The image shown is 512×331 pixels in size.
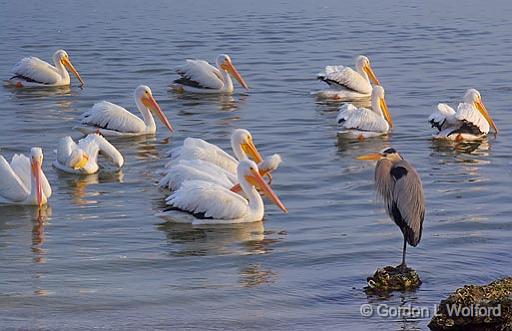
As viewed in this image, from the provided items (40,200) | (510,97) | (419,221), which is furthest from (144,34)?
(419,221)

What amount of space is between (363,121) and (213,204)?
13.3 feet

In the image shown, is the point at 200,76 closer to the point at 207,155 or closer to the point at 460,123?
the point at 460,123

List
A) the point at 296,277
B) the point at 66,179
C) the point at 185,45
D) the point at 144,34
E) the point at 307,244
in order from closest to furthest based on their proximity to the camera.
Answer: the point at 296,277
the point at 307,244
the point at 66,179
the point at 185,45
the point at 144,34

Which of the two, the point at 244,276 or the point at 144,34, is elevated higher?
the point at 144,34

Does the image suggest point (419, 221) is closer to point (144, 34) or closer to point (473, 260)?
point (473, 260)

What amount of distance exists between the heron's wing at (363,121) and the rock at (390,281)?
5.90m

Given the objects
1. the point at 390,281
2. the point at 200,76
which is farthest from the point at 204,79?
the point at 390,281

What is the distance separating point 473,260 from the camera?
804 centimetres

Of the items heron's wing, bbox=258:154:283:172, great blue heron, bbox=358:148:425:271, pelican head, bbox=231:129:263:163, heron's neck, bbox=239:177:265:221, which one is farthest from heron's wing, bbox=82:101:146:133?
great blue heron, bbox=358:148:425:271

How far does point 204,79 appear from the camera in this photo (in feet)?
53.5

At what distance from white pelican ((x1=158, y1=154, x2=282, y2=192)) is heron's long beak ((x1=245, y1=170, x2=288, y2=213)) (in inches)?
13.3

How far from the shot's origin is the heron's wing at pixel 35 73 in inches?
654

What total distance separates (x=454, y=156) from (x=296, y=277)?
4.83 m

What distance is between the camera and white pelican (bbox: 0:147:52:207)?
32.5ft
